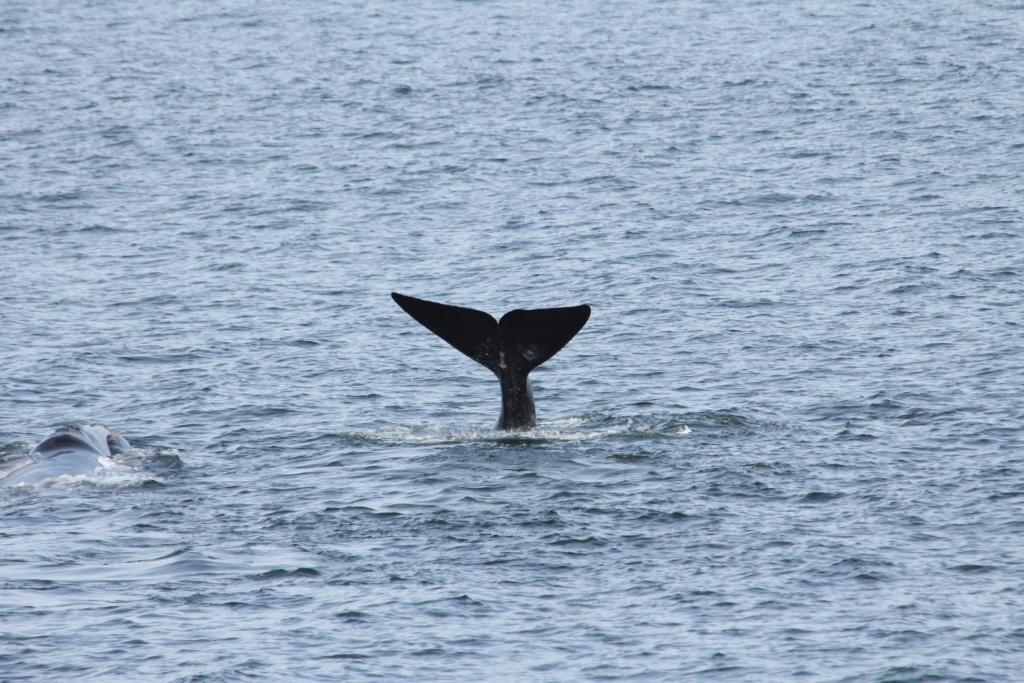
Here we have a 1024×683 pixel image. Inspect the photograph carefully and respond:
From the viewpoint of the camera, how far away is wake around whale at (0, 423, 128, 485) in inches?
703

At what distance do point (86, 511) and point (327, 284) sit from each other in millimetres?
13003

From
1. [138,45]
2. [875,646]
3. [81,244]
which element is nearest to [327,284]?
[81,244]

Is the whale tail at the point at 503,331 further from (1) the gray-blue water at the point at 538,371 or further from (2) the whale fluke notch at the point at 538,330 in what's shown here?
(1) the gray-blue water at the point at 538,371

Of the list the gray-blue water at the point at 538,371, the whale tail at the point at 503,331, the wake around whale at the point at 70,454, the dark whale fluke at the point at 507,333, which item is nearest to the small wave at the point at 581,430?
the gray-blue water at the point at 538,371

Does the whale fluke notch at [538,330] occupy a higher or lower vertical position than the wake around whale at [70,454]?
higher

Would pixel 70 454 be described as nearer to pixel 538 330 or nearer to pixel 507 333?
pixel 507 333

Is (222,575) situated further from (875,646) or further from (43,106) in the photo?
(43,106)

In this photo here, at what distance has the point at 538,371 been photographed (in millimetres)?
23672

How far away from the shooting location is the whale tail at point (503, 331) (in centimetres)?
1789

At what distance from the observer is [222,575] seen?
48.9ft

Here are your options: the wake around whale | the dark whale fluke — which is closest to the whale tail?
the dark whale fluke

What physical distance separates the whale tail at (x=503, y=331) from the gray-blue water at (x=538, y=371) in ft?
3.47

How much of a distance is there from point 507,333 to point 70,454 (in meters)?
4.80

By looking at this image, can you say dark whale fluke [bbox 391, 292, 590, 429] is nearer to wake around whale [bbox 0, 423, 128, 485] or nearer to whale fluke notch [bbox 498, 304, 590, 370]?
whale fluke notch [bbox 498, 304, 590, 370]
